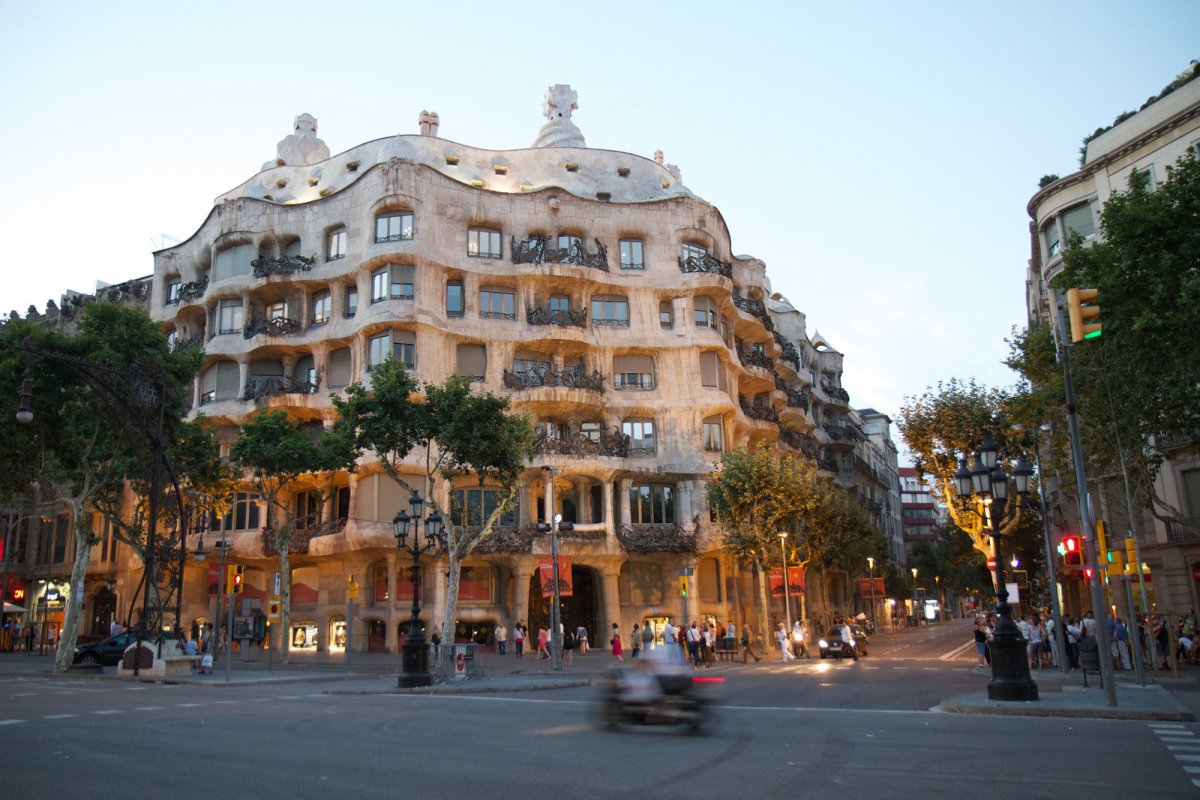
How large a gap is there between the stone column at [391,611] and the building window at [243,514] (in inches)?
343

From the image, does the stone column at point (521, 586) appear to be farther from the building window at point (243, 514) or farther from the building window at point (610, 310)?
the building window at point (243, 514)

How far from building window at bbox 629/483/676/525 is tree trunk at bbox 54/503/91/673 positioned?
2392 cm

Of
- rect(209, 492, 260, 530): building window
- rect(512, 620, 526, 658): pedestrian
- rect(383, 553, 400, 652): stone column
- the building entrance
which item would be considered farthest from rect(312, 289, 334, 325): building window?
rect(512, 620, 526, 658): pedestrian

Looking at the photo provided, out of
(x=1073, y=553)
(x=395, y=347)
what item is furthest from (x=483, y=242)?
(x=1073, y=553)

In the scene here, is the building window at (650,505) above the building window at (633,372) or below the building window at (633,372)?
below

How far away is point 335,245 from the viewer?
1849 inches

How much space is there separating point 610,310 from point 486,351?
23.3ft

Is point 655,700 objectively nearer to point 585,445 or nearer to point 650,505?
point 585,445

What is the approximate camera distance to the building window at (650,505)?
4650 cm

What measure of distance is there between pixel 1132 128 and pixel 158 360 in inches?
1562

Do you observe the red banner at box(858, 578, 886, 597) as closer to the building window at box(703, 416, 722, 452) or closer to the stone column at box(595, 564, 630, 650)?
the building window at box(703, 416, 722, 452)

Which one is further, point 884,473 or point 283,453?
point 884,473

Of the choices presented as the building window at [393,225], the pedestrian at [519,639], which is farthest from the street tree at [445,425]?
the building window at [393,225]

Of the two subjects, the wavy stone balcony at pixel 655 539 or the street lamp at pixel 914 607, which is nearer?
the wavy stone balcony at pixel 655 539
